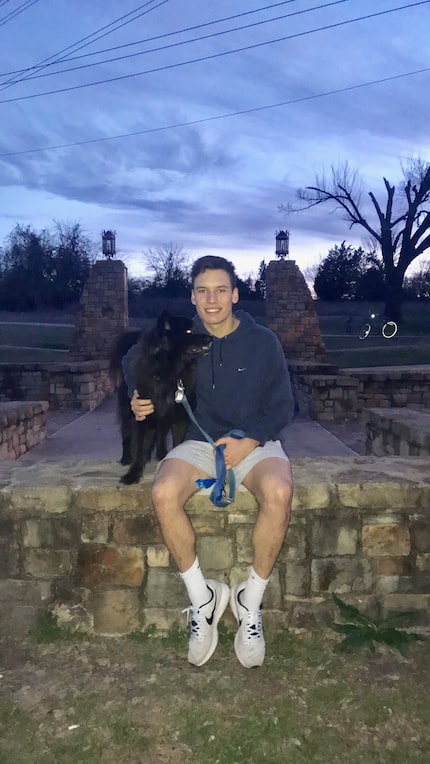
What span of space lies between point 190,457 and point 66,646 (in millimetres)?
975

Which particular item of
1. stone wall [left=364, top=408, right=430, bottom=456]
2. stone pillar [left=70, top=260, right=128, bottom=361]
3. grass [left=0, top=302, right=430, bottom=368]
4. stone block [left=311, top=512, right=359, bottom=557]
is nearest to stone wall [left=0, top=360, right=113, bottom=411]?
stone pillar [left=70, top=260, right=128, bottom=361]

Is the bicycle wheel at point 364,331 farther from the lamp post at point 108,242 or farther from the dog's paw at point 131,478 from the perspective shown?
the dog's paw at point 131,478

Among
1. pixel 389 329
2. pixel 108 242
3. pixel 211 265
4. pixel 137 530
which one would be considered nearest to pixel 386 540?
pixel 137 530

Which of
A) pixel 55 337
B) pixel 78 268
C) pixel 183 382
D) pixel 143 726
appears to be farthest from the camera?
pixel 78 268

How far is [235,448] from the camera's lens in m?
2.39

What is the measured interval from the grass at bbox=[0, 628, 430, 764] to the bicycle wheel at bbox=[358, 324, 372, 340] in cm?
1681

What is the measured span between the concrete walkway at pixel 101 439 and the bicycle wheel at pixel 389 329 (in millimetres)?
10640

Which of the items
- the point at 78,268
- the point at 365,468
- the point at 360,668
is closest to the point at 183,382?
the point at 365,468

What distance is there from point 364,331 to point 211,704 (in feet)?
59.5

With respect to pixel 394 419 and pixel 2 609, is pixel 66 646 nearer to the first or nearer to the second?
pixel 2 609

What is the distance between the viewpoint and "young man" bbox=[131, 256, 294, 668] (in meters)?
2.22

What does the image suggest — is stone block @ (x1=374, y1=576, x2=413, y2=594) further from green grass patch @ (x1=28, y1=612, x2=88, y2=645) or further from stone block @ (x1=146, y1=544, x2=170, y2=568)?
green grass patch @ (x1=28, y1=612, x2=88, y2=645)

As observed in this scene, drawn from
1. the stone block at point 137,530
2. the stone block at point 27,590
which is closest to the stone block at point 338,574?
the stone block at point 137,530

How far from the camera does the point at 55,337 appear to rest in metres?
17.8
